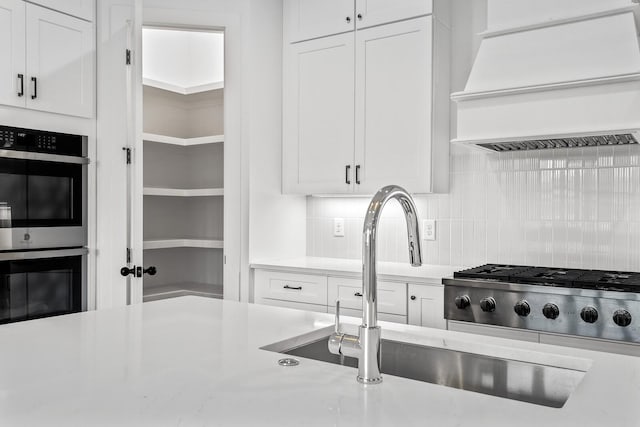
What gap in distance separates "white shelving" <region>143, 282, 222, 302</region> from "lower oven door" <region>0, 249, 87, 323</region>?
13.2 inches

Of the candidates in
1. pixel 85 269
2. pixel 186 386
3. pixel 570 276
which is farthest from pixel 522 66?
pixel 85 269

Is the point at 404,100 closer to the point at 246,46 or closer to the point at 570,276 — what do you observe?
the point at 246,46

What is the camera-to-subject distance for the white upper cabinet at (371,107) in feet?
10.1

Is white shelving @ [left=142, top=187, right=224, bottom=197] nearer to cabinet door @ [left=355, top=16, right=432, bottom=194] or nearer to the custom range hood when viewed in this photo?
cabinet door @ [left=355, top=16, right=432, bottom=194]

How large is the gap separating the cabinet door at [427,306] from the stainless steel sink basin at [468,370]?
1.24m

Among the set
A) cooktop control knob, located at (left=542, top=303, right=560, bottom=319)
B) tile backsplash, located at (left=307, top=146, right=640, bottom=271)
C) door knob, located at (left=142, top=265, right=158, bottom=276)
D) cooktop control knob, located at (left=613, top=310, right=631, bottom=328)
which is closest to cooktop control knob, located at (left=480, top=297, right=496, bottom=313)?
cooktop control knob, located at (left=542, top=303, right=560, bottom=319)

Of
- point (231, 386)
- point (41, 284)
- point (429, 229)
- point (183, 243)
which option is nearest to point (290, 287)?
point (183, 243)

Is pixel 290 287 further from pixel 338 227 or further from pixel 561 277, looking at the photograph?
pixel 561 277

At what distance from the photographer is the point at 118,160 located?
9.56 feet

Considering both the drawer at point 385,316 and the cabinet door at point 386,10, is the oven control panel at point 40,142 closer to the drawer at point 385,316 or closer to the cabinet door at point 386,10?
the drawer at point 385,316

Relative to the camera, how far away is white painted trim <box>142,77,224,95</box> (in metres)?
3.06

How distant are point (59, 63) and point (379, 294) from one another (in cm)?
202

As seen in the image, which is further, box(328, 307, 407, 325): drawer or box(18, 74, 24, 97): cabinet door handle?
box(328, 307, 407, 325): drawer

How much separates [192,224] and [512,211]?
183 centimetres
